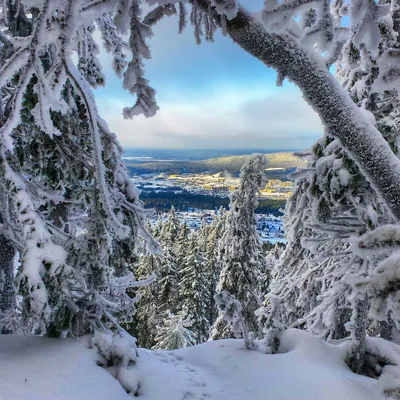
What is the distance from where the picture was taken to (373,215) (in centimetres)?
453

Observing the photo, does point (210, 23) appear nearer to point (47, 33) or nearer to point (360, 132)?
point (47, 33)

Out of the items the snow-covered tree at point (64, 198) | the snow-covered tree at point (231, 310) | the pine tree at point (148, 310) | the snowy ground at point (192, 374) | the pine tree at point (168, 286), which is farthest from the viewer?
the pine tree at point (168, 286)

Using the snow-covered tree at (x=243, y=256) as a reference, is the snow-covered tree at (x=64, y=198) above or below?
above

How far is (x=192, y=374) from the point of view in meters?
4.81

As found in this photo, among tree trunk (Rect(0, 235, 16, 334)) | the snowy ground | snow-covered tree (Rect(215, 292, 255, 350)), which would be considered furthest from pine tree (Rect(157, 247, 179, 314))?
tree trunk (Rect(0, 235, 16, 334))

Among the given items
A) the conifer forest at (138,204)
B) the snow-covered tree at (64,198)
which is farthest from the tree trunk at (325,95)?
the snow-covered tree at (64,198)

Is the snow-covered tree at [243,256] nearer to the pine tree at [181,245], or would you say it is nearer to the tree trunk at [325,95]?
the tree trunk at [325,95]

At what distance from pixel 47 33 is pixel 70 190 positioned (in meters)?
3.70

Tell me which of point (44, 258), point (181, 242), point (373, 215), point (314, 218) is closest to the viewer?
point (44, 258)

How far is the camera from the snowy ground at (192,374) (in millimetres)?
3188

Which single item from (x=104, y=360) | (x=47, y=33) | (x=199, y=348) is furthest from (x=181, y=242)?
(x=47, y=33)

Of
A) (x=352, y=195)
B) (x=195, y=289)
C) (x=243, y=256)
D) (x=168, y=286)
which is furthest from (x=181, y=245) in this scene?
(x=352, y=195)

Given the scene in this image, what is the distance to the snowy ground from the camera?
319cm

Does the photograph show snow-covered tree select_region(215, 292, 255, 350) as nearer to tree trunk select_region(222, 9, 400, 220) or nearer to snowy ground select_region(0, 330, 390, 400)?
snowy ground select_region(0, 330, 390, 400)
